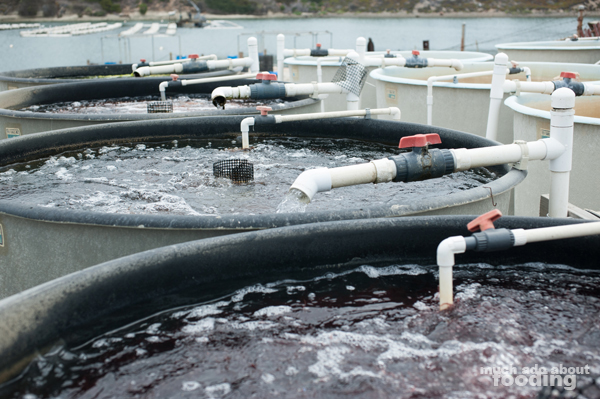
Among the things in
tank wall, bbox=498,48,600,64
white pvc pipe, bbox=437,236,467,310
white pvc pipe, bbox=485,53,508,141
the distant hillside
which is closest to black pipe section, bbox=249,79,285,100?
white pvc pipe, bbox=485,53,508,141

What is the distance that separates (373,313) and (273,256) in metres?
0.53

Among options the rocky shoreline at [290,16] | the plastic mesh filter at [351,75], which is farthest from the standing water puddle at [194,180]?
the rocky shoreline at [290,16]

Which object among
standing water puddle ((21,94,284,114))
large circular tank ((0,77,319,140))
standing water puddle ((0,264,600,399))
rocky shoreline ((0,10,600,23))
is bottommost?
standing water puddle ((0,264,600,399))

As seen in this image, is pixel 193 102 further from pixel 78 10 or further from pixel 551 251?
pixel 78 10

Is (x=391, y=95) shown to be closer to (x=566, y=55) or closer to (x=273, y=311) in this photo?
(x=566, y=55)

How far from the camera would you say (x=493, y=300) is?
96.0 inches

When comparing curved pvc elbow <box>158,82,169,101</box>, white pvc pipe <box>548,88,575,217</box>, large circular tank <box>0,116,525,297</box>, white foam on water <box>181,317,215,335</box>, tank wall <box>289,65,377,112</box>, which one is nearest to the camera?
white foam on water <box>181,317,215,335</box>

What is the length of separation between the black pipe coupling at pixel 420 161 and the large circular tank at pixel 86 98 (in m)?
2.99

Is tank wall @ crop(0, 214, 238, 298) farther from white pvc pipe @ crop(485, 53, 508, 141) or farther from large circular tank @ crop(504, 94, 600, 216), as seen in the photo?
white pvc pipe @ crop(485, 53, 508, 141)

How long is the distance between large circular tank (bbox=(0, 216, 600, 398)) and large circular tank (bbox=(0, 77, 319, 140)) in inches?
138

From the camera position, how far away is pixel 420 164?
3.03m

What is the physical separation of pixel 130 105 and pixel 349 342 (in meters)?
6.99

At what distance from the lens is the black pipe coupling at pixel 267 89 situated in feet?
19.2

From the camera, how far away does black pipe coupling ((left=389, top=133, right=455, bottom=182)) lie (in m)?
3.01
